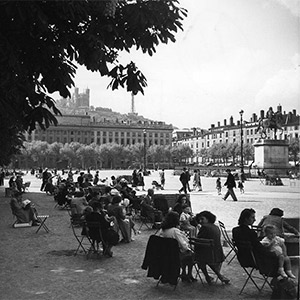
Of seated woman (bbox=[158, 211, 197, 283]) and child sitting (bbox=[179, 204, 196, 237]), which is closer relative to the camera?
seated woman (bbox=[158, 211, 197, 283])

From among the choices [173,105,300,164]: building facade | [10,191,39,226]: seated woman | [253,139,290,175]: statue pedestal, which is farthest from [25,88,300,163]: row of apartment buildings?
[10,191,39,226]: seated woman

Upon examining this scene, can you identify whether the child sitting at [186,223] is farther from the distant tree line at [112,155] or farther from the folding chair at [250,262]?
the distant tree line at [112,155]

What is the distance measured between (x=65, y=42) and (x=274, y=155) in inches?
1725

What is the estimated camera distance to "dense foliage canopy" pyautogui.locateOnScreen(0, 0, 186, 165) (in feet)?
20.5

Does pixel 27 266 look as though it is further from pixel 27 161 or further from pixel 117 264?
pixel 27 161

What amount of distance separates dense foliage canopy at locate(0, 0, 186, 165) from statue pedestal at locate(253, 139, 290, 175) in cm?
4260

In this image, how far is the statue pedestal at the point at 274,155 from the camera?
47.8m

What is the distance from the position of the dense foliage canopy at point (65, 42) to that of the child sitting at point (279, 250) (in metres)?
3.76

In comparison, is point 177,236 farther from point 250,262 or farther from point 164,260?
point 250,262

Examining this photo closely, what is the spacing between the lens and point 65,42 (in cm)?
688

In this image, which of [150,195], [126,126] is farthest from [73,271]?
[126,126]

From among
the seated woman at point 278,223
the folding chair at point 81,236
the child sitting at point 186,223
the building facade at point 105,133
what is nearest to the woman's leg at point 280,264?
the seated woman at point 278,223

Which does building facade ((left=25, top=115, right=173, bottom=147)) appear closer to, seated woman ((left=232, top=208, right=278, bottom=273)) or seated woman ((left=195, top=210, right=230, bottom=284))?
seated woman ((left=195, top=210, right=230, bottom=284))

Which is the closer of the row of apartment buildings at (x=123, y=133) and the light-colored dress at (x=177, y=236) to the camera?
the light-colored dress at (x=177, y=236)
